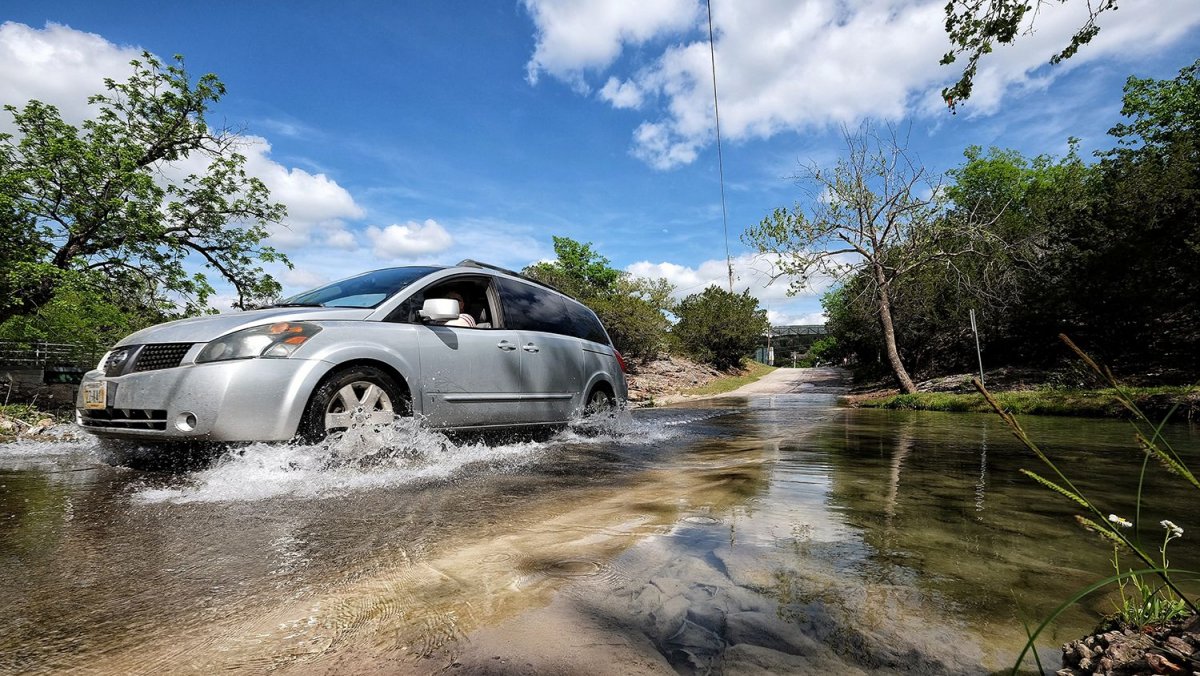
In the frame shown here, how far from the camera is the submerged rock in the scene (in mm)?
1005

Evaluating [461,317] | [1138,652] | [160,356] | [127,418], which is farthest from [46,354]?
[1138,652]

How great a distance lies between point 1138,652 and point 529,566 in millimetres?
1596

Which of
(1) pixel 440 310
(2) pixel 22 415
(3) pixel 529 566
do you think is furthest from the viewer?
(2) pixel 22 415

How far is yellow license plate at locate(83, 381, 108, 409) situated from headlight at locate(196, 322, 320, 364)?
85 cm

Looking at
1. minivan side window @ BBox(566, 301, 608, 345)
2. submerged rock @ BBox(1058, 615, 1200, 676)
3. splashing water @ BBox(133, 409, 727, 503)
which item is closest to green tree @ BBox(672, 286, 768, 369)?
minivan side window @ BBox(566, 301, 608, 345)

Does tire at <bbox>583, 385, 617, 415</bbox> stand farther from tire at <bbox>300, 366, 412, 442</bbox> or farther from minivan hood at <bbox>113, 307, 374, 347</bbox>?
minivan hood at <bbox>113, 307, 374, 347</bbox>

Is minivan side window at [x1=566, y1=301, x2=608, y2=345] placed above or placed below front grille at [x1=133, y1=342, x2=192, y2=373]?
above

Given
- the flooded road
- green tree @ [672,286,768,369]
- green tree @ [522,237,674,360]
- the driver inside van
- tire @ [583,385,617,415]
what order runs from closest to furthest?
the flooded road < the driver inside van < tire @ [583,385,617,415] < green tree @ [522,237,674,360] < green tree @ [672,286,768,369]

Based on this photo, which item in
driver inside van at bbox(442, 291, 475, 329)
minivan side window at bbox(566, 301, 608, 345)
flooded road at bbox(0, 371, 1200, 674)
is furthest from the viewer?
minivan side window at bbox(566, 301, 608, 345)

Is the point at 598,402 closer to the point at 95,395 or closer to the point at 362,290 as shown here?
the point at 362,290

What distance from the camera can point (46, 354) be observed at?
14125mm

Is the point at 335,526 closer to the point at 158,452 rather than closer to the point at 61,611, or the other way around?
the point at 61,611

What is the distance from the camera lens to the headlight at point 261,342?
134 inches

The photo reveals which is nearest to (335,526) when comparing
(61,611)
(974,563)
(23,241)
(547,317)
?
(61,611)
